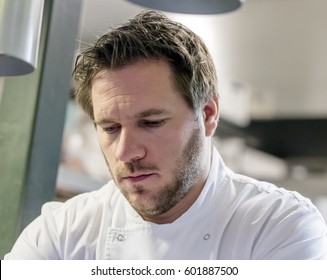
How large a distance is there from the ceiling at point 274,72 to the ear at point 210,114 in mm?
1012

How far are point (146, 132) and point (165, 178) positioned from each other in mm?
64

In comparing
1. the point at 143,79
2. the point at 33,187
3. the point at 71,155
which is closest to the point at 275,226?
the point at 143,79

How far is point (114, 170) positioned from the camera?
75 cm

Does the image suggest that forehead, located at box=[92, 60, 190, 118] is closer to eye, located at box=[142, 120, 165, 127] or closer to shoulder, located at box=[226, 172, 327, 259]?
eye, located at box=[142, 120, 165, 127]

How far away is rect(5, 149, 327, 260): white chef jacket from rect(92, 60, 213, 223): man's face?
59mm

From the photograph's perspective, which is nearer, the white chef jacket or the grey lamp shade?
the grey lamp shade

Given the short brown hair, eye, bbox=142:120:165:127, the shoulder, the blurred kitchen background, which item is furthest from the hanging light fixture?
the blurred kitchen background

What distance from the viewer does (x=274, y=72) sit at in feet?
8.30

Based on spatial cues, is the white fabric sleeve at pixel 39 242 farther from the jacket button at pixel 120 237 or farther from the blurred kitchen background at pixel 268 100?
the blurred kitchen background at pixel 268 100

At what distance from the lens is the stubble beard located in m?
0.74

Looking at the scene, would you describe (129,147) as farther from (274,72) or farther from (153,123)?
(274,72)

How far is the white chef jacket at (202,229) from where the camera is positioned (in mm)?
755

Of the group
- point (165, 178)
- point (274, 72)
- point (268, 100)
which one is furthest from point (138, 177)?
point (268, 100)
